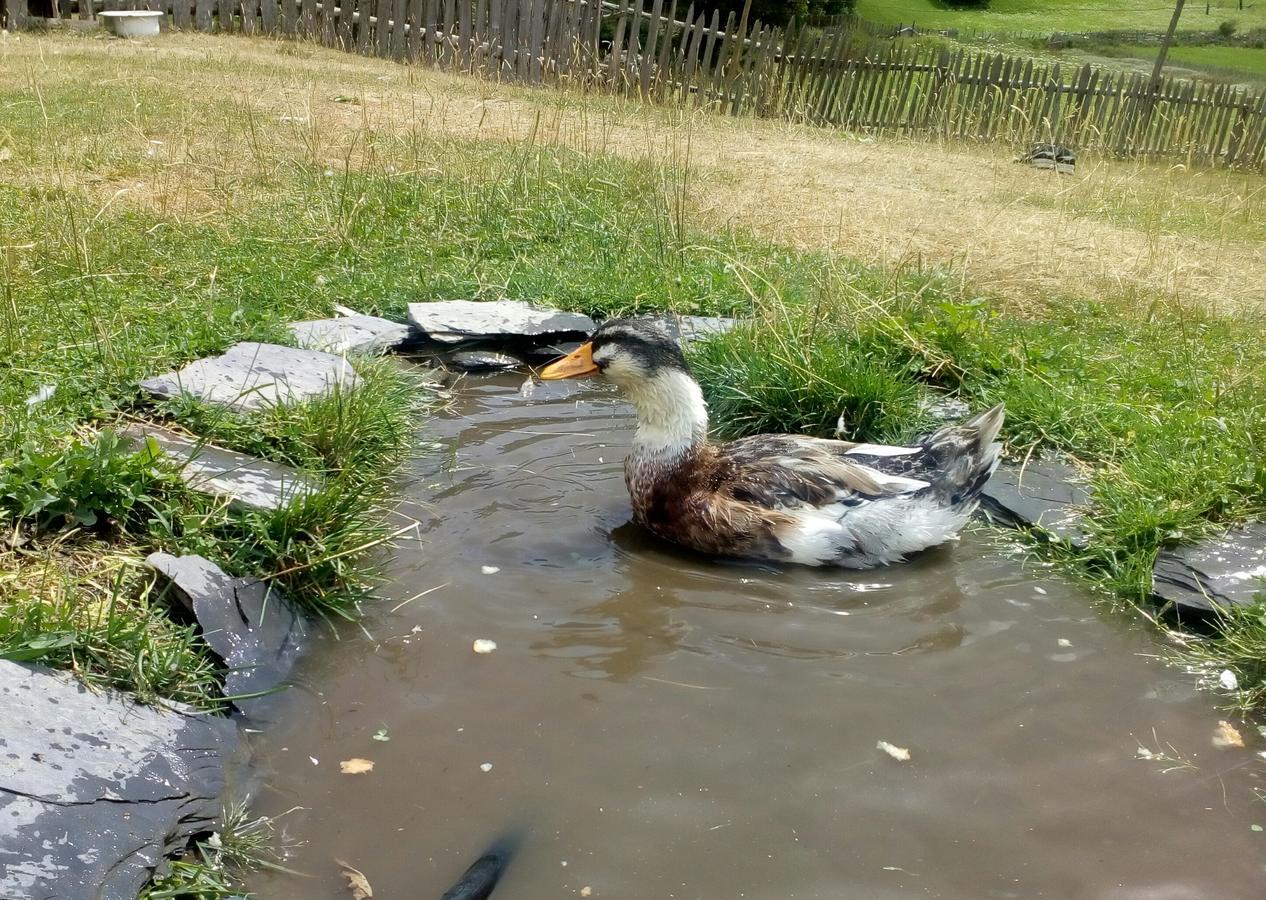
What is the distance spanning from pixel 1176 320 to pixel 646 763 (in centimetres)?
550

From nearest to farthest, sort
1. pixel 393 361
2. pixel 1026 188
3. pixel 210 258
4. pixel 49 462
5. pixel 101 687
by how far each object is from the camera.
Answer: pixel 101 687 → pixel 49 462 → pixel 393 361 → pixel 210 258 → pixel 1026 188

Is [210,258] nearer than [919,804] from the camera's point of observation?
No

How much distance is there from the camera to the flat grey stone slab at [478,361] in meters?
6.18

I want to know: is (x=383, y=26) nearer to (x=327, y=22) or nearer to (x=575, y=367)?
(x=327, y=22)

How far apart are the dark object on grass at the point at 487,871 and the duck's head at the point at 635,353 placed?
233cm

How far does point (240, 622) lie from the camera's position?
354 centimetres

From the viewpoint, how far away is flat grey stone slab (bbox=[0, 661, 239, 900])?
246 centimetres

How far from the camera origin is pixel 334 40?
17.2 m

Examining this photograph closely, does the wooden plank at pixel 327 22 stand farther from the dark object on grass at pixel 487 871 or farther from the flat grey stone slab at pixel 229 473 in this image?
the dark object on grass at pixel 487 871

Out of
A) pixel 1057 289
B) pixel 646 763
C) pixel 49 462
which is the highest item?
pixel 1057 289

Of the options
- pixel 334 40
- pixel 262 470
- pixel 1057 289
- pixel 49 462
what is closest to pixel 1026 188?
pixel 1057 289

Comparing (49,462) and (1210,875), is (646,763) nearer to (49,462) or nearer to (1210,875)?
(1210,875)

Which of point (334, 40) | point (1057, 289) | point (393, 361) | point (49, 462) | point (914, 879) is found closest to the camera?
point (914, 879)

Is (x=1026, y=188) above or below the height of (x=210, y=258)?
above
